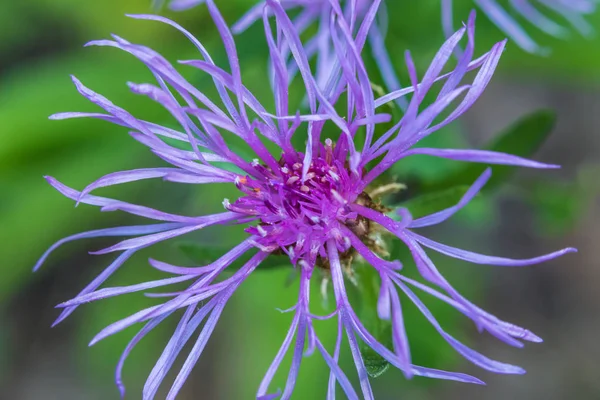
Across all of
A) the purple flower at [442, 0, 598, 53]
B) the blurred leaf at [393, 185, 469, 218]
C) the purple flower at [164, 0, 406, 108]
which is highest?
the purple flower at [442, 0, 598, 53]

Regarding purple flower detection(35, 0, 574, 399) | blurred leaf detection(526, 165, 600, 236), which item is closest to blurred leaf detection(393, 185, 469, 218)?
purple flower detection(35, 0, 574, 399)

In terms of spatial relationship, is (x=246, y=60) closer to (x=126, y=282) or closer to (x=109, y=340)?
(x=126, y=282)

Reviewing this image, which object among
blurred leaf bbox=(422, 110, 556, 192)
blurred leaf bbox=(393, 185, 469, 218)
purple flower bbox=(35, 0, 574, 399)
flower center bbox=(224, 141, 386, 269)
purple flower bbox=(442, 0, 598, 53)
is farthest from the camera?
purple flower bbox=(442, 0, 598, 53)

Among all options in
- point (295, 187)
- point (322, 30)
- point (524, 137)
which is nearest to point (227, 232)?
point (322, 30)

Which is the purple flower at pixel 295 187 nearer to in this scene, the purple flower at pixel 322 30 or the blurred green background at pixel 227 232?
the purple flower at pixel 322 30

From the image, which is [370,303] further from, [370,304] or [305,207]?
[305,207]

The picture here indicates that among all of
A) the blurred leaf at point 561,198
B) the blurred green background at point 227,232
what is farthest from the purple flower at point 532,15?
the blurred leaf at point 561,198

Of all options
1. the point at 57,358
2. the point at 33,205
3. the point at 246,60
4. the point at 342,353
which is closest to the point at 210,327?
the point at 246,60

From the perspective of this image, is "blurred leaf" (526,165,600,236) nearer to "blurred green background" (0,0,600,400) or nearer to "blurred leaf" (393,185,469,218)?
"blurred green background" (0,0,600,400)
